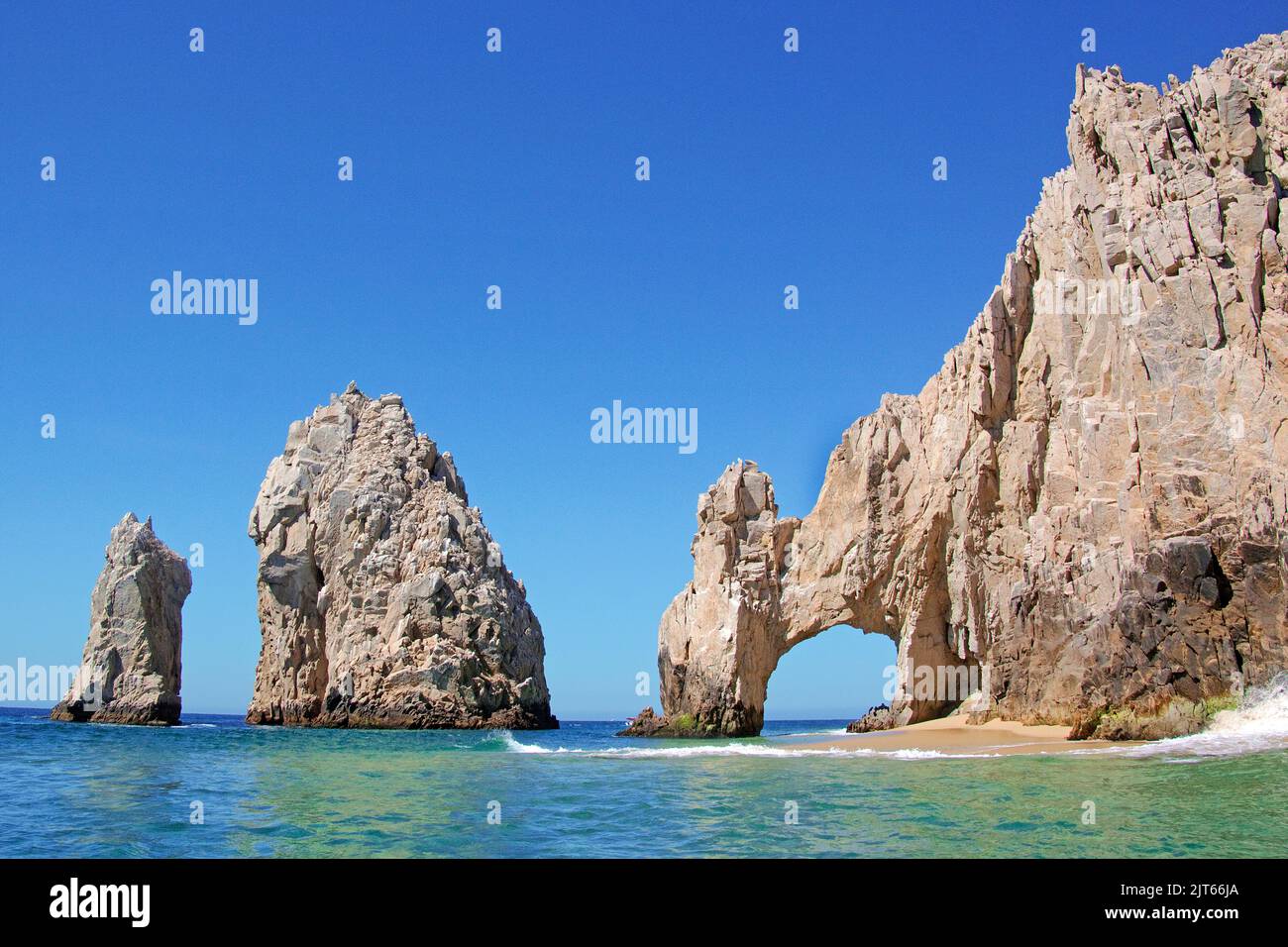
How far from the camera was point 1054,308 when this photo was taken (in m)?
34.3

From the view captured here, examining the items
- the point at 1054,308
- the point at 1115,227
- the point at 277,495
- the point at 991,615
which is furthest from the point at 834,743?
the point at 277,495

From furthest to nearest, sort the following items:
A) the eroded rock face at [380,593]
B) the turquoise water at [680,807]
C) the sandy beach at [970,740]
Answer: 1. the eroded rock face at [380,593]
2. the sandy beach at [970,740]
3. the turquoise water at [680,807]

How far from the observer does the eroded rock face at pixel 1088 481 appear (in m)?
26.5

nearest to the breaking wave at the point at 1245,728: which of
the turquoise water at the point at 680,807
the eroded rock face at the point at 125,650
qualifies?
the turquoise water at the point at 680,807

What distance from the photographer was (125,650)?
6694 centimetres

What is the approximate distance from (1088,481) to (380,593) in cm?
4670
